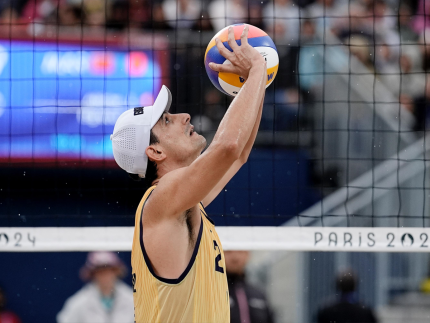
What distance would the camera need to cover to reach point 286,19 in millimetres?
7781

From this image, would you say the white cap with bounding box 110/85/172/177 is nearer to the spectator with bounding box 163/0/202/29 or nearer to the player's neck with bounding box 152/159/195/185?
the player's neck with bounding box 152/159/195/185

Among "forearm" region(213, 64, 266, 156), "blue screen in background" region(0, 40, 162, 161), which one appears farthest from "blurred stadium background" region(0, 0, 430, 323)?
"forearm" region(213, 64, 266, 156)

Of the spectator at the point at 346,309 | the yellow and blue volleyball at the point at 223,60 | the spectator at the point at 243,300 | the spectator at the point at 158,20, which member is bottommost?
the spectator at the point at 346,309

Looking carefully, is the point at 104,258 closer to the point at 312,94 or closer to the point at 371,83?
the point at 312,94

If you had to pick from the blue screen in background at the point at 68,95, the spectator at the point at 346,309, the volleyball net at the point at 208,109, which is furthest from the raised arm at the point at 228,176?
the blue screen in background at the point at 68,95

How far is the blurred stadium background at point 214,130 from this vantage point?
6.84 m

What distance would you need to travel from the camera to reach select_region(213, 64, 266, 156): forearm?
260 cm

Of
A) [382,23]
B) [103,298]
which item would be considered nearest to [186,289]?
[103,298]

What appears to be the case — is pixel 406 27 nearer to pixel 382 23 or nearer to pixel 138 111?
pixel 382 23

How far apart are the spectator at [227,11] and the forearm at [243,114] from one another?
16.1 ft

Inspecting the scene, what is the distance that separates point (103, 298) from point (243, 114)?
13.3 ft

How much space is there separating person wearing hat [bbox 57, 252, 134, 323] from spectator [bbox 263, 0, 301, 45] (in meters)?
3.39

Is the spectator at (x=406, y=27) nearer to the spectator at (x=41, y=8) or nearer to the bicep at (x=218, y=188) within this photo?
the spectator at (x=41, y=8)

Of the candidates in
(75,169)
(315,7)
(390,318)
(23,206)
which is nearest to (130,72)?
(75,169)
